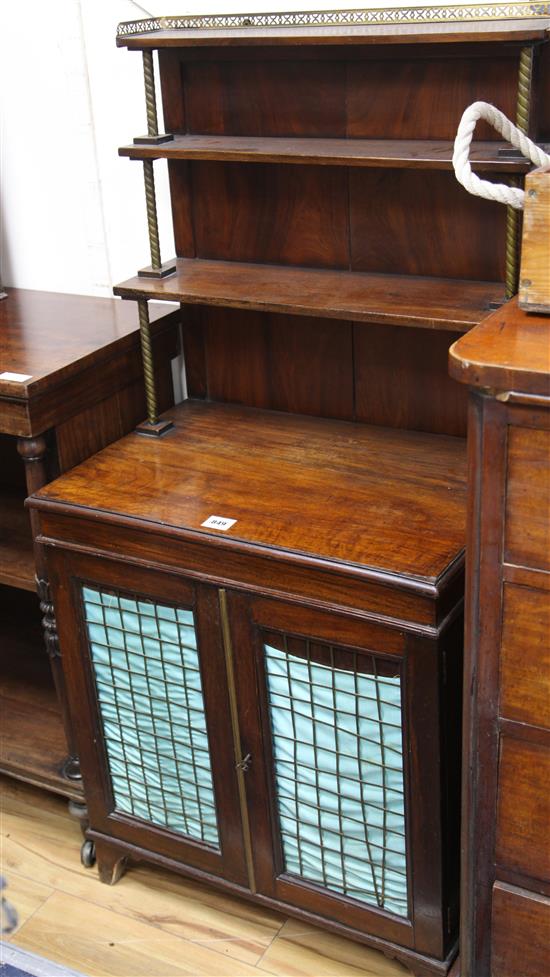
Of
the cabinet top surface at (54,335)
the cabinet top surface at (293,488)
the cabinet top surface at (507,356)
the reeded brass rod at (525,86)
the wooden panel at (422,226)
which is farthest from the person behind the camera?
the cabinet top surface at (54,335)

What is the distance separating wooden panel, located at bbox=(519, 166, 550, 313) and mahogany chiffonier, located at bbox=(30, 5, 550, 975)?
40cm

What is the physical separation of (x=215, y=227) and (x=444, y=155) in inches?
26.9

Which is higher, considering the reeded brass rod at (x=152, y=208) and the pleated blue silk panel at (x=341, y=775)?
the reeded brass rod at (x=152, y=208)

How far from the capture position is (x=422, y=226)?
2350 millimetres

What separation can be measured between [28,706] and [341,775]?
43.8 inches

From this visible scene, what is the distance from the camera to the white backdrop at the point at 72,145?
2.71 m

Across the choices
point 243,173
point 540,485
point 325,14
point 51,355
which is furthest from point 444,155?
point 51,355

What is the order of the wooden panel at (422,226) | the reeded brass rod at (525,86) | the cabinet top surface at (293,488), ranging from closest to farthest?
the reeded brass rod at (525,86) → the cabinet top surface at (293,488) → the wooden panel at (422,226)

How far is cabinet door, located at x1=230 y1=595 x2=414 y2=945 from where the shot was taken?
6.95 feet

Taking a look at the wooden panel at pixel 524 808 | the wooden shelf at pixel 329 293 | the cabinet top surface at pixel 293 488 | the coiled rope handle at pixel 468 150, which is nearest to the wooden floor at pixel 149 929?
the wooden panel at pixel 524 808

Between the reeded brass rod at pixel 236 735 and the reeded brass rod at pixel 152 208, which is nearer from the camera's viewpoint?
the reeded brass rod at pixel 236 735

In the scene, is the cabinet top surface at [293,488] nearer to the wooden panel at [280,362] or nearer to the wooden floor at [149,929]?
the wooden panel at [280,362]

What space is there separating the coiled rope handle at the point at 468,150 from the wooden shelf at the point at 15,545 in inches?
55.1

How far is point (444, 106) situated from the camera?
2.23 meters
